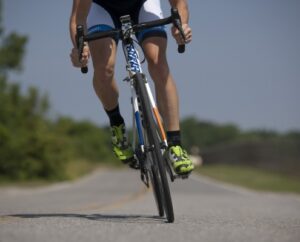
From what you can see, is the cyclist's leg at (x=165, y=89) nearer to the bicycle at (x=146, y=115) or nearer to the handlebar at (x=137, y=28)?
the bicycle at (x=146, y=115)

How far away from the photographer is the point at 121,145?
620 cm

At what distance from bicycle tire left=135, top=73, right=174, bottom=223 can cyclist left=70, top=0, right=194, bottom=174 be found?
0.87 ft

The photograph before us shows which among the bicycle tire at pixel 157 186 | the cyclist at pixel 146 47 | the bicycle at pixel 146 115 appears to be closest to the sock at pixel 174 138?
the cyclist at pixel 146 47

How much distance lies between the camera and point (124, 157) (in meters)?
6.08

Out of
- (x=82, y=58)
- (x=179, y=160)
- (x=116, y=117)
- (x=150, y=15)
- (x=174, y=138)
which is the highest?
(x=150, y=15)

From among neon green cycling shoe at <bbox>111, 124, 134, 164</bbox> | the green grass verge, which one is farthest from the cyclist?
the green grass verge

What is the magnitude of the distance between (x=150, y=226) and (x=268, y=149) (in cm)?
5386

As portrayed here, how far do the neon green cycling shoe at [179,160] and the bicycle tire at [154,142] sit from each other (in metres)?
0.29

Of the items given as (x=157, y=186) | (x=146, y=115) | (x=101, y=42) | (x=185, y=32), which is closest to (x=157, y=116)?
(x=146, y=115)

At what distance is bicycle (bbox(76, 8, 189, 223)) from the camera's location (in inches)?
207

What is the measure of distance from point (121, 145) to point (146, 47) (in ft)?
3.08

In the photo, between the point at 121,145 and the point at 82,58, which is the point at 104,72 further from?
the point at 121,145

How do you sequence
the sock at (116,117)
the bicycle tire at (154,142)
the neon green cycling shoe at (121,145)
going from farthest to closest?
the sock at (116,117)
the neon green cycling shoe at (121,145)
the bicycle tire at (154,142)

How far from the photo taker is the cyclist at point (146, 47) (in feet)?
18.6
